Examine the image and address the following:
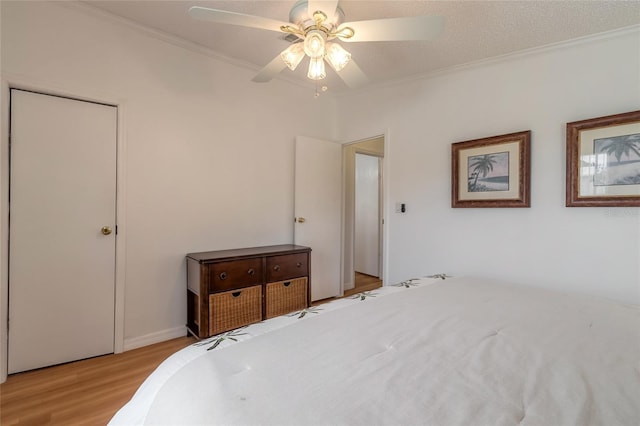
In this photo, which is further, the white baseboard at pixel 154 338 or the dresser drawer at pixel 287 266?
the dresser drawer at pixel 287 266

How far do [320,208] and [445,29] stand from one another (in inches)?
81.1

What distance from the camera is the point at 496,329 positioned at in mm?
1214

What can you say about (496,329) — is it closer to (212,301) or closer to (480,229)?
(480,229)

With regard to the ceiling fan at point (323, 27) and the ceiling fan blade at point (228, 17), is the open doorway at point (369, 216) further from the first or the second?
the ceiling fan blade at point (228, 17)

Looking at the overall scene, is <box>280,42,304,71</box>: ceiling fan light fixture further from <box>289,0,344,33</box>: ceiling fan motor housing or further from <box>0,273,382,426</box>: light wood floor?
<box>0,273,382,426</box>: light wood floor

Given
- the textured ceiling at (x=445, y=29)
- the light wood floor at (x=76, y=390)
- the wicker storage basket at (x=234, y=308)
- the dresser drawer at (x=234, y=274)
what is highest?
the textured ceiling at (x=445, y=29)

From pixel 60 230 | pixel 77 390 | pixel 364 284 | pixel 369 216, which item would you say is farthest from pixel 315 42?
pixel 369 216

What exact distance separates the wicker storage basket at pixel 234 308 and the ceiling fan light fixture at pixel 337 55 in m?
1.86

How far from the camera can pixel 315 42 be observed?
1.56 metres

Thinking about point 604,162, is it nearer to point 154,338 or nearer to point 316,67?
point 316,67

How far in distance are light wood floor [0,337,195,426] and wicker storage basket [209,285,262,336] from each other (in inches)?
17.9

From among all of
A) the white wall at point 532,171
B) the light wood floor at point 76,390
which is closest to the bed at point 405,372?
the white wall at point 532,171

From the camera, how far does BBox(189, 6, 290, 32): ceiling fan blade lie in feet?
4.67

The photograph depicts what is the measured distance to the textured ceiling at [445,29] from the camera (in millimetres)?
1875
